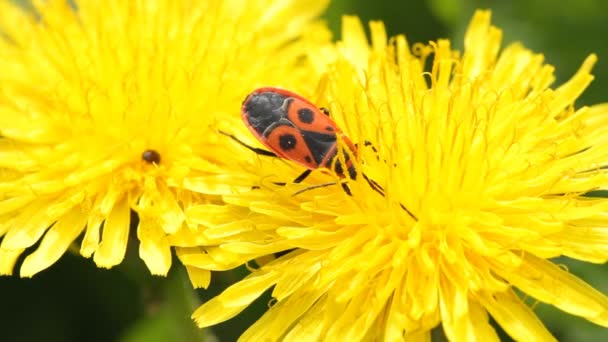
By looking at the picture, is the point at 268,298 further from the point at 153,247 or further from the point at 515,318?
the point at 515,318

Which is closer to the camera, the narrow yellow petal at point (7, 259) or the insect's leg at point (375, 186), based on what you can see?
the insect's leg at point (375, 186)

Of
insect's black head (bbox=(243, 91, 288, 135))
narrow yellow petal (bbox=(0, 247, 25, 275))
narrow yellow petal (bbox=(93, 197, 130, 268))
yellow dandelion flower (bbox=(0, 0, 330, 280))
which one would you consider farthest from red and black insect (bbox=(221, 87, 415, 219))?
narrow yellow petal (bbox=(0, 247, 25, 275))

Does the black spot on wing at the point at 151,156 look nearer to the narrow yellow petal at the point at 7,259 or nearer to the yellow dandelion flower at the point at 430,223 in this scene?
the yellow dandelion flower at the point at 430,223

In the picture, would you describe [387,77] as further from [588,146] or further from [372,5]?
[372,5]

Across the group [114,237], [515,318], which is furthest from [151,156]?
[515,318]

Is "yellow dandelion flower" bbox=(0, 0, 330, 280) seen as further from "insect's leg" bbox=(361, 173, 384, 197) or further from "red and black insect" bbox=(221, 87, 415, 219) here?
"insect's leg" bbox=(361, 173, 384, 197)

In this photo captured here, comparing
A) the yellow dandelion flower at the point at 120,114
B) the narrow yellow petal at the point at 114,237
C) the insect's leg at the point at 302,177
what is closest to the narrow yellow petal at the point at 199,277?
the yellow dandelion flower at the point at 120,114
